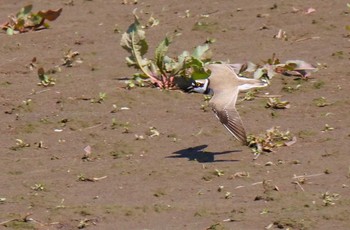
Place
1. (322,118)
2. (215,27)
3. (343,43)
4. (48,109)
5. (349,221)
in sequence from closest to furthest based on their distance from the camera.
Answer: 1. (349,221)
2. (322,118)
3. (48,109)
4. (343,43)
5. (215,27)

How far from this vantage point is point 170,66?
918 cm

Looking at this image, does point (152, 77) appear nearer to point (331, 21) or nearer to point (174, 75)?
point (174, 75)

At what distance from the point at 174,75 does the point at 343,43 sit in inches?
69.7

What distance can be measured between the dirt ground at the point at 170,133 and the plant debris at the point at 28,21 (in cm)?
14

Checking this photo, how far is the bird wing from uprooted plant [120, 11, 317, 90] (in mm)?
694

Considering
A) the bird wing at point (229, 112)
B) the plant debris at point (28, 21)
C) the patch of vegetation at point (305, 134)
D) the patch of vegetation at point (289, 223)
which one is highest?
the patch of vegetation at point (289, 223)

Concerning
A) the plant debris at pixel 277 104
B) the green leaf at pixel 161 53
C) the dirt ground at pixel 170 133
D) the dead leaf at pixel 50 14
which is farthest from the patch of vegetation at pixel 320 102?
the dead leaf at pixel 50 14

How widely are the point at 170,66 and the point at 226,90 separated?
86 centimetres

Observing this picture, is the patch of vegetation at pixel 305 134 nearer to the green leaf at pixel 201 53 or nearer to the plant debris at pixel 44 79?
the green leaf at pixel 201 53

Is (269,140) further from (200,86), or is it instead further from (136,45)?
(136,45)

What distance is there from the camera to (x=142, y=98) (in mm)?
8844

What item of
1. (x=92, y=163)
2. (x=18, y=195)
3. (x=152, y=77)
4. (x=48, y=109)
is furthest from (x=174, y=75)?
(x=18, y=195)

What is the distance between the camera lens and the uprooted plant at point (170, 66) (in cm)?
905

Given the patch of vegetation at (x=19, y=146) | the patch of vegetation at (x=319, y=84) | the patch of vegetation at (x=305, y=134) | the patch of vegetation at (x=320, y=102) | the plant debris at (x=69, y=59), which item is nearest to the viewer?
the patch of vegetation at (x=305, y=134)
